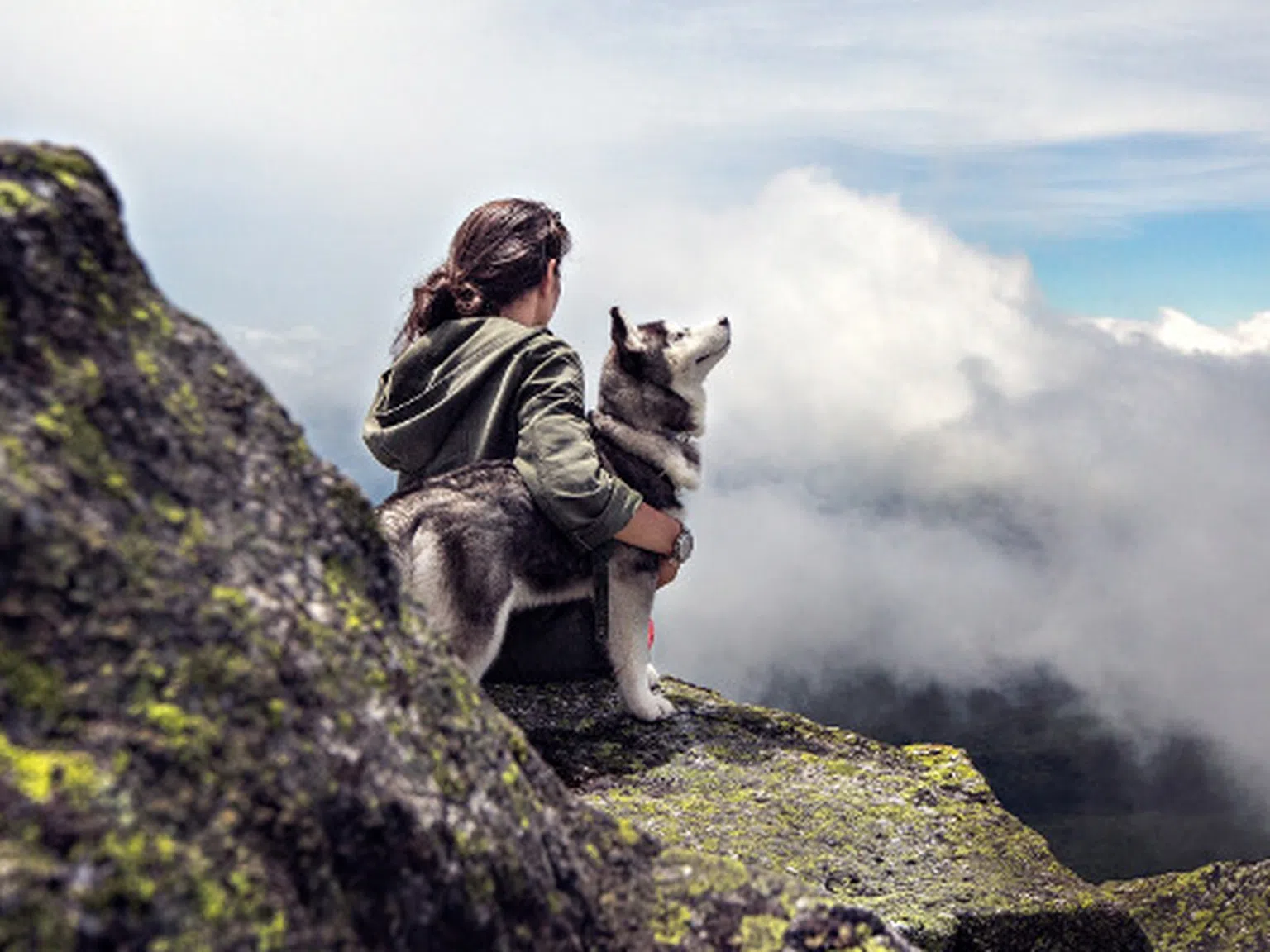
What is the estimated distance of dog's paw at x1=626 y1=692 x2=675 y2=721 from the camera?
9.44 m

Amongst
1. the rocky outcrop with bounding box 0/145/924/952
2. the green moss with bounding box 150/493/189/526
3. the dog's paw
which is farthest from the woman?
the green moss with bounding box 150/493/189/526

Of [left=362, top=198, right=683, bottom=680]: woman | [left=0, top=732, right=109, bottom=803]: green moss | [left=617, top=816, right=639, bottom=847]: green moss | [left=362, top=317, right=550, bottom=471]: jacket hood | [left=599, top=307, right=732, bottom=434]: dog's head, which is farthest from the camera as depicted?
[left=599, top=307, right=732, bottom=434]: dog's head

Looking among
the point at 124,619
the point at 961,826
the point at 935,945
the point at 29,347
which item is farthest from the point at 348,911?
the point at 961,826

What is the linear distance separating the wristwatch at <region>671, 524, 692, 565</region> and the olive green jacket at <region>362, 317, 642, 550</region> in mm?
1073

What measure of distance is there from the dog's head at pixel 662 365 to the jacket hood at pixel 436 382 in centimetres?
128

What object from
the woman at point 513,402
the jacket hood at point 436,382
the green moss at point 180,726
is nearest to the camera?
the green moss at point 180,726

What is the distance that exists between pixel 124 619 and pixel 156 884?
1.88 ft

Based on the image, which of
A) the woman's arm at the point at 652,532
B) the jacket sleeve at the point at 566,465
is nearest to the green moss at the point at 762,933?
the jacket sleeve at the point at 566,465

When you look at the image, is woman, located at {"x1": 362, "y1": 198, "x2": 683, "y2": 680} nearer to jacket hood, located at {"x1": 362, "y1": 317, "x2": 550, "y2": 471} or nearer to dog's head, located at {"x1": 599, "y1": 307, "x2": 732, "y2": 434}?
jacket hood, located at {"x1": 362, "y1": 317, "x2": 550, "y2": 471}

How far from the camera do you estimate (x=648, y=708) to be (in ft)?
31.0

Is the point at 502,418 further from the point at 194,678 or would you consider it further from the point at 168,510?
the point at 194,678

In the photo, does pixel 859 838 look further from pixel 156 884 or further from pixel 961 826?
pixel 156 884

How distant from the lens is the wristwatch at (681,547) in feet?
31.7

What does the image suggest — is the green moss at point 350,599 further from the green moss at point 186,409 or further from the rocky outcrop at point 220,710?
the green moss at point 186,409
